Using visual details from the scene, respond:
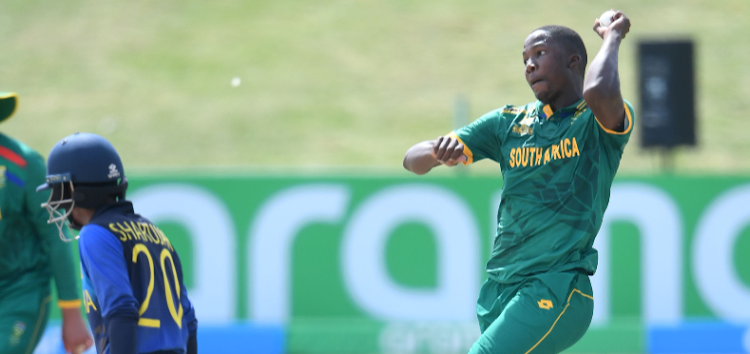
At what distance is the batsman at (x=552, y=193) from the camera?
3.48 metres

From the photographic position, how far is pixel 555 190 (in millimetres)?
3623

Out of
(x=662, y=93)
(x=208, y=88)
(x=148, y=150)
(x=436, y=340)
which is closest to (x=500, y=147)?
(x=436, y=340)

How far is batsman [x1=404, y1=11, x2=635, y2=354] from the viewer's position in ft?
11.4

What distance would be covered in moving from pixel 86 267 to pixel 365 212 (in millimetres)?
6167

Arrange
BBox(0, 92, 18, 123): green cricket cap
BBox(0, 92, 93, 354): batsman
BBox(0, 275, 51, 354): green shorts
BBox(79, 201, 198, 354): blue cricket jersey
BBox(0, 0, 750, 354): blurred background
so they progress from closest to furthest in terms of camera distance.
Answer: BBox(79, 201, 198, 354): blue cricket jersey, BBox(0, 275, 51, 354): green shorts, BBox(0, 92, 93, 354): batsman, BBox(0, 92, 18, 123): green cricket cap, BBox(0, 0, 750, 354): blurred background

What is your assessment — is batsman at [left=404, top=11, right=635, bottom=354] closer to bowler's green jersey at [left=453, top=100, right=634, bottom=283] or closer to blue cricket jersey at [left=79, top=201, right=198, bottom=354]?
bowler's green jersey at [left=453, top=100, right=634, bottom=283]

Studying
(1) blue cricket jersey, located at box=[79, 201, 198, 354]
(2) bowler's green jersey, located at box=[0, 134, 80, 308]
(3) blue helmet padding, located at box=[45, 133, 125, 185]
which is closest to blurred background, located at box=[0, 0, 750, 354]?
(2) bowler's green jersey, located at box=[0, 134, 80, 308]

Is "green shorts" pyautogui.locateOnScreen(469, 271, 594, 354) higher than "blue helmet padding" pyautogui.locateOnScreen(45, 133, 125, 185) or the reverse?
the reverse

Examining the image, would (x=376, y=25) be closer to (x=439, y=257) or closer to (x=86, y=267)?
(x=439, y=257)

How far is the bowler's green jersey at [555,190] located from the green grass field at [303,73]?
1306 centimetres

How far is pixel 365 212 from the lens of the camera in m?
9.35

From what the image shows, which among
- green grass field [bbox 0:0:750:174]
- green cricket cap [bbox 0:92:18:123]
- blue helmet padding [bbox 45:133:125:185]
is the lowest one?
blue helmet padding [bbox 45:133:125:185]

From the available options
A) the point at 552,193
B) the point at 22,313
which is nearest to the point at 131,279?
the point at 22,313

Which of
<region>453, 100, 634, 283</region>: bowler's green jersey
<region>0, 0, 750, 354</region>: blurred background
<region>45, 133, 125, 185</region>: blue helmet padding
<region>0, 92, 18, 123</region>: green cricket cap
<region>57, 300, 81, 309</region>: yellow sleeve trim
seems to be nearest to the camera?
<region>45, 133, 125, 185</region>: blue helmet padding
